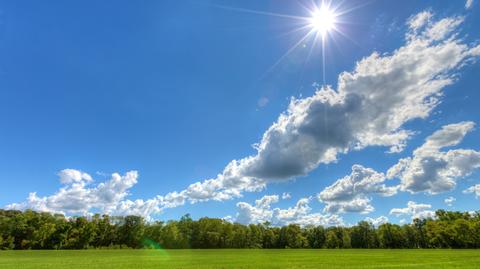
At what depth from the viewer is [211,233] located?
415 feet

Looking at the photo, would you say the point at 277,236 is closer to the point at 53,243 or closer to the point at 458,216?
the point at 458,216

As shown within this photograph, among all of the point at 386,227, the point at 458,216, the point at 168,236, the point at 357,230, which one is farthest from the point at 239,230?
the point at 458,216

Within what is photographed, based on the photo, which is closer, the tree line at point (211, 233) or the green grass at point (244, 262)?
the green grass at point (244, 262)

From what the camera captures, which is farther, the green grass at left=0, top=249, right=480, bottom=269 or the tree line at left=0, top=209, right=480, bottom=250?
the tree line at left=0, top=209, right=480, bottom=250

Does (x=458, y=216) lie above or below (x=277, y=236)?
above

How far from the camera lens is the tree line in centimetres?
10119

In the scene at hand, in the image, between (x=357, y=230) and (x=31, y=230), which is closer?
(x=31, y=230)

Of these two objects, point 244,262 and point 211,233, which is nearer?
point 244,262

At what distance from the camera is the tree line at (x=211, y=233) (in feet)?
332

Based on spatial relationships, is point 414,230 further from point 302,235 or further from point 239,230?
point 239,230

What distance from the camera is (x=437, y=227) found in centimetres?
12388

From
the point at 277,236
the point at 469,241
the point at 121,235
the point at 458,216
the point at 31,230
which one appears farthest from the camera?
the point at 277,236

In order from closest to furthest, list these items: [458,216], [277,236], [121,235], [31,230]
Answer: [31,230] < [121,235] < [458,216] < [277,236]

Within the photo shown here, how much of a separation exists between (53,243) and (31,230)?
26.9 feet
